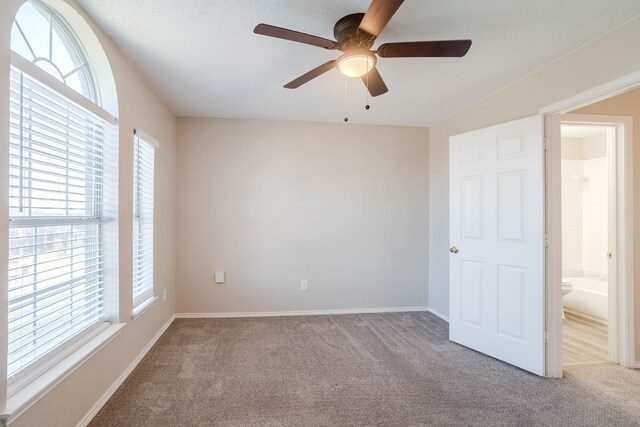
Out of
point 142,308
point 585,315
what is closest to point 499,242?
point 585,315

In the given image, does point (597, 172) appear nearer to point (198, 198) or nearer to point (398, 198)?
point (398, 198)

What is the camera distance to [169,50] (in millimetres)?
2135

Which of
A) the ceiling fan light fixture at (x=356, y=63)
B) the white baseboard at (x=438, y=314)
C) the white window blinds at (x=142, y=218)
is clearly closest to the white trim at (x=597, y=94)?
Answer: the ceiling fan light fixture at (x=356, y=63)

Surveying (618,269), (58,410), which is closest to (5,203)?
(58,410)

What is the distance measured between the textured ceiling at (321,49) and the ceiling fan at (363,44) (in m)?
0.11

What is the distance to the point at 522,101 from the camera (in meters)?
2.55

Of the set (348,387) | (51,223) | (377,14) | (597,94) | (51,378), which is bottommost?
(348,387)

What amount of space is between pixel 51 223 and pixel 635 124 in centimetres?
424

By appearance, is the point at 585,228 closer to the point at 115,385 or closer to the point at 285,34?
the point at 285,34

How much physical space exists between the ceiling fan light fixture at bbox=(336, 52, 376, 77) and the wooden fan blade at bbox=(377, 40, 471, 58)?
0.08 m

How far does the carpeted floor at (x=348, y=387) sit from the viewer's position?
1.86 meters

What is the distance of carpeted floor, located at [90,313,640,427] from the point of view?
1864mm

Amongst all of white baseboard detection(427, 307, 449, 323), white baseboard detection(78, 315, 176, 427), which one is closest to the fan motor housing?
white baseboard detection(78, 315, 176, 427)

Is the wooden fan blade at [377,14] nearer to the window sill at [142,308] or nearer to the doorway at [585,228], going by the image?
the window sill at [142,308]
